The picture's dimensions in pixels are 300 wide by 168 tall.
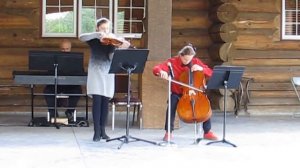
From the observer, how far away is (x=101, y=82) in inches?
326

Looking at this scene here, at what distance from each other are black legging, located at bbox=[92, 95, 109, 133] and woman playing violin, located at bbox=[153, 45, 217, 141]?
80 centimetres

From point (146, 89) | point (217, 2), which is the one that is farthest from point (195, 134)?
point (217, 2)

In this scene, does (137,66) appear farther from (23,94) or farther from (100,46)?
(23,94)

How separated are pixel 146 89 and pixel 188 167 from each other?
305cm

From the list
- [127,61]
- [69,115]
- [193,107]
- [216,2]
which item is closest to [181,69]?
[193,107]

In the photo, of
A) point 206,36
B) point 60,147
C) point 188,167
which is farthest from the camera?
point 206,36

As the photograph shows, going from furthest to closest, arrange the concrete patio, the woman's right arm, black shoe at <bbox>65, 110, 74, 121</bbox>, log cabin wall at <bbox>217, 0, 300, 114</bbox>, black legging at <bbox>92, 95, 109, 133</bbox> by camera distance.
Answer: log cabin wall at <bbox>217, 0, 300, 114</bbox>, black shoe at <bbox>65, 110, 74, 121</bbox>, black legging at <bbox>92, 95, 109, 133</bbox>, the woman's right arm, the concrete patio

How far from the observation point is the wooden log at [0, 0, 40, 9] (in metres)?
11.8

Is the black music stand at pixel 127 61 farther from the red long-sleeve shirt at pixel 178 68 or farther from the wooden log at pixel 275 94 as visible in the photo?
the wooden log at pixel 275 94

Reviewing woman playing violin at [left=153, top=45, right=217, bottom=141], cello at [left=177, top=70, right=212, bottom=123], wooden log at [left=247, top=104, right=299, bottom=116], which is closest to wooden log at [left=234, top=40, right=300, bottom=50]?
wooden log at [left=247, top=104, right=299, bottom=116]

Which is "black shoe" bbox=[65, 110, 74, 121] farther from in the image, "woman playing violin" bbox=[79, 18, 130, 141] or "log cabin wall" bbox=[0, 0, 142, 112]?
"woman playing violin" bbox=[79, 18, 130, 141]

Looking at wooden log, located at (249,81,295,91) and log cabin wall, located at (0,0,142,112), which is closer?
log cabin wall, located at (0,0,142,112)

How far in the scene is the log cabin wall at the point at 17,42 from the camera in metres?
11.8

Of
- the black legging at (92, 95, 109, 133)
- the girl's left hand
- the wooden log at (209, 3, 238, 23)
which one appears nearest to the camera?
the girl's left hand
